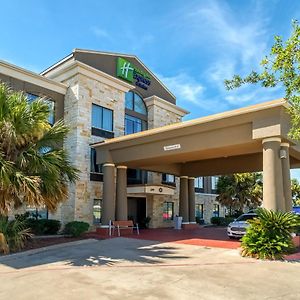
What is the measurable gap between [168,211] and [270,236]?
17675mm

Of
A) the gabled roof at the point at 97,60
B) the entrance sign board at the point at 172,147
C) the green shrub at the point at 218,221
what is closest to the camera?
the entrance sign board at the point at 172,147

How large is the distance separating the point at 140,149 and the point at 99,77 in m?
7.60

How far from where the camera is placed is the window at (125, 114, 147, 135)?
90.9 feet

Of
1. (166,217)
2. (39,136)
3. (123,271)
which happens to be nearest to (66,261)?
(123,271)

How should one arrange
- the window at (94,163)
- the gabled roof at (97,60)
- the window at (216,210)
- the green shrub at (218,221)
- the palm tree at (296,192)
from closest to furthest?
1. the window at (94,163)
2. the gabled roof at (97,60)
3. the green shrub at (218,221)
4. the window at (216,210)
5. the palm tree at (296,192)

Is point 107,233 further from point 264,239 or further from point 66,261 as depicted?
point 264,239

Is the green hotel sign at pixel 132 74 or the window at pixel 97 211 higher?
the green hotel sign at pixel 132 74

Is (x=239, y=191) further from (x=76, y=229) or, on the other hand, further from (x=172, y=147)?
(x=76, y=229)

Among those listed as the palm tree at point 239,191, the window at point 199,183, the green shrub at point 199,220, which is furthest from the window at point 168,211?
the palm tree at point 239,191

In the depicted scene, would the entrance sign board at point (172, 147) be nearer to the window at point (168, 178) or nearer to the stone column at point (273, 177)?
the stone column at point (273, 177)

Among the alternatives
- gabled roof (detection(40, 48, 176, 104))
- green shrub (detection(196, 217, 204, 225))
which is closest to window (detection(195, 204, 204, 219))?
green shrub (detection(196, 217, 204, 225))

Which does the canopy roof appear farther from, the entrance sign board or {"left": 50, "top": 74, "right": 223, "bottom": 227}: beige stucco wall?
{"left": 50, "top": 74, "right": 223, "bottom": 227}: beige stucco wall

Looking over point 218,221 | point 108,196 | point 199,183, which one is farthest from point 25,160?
point 199,183

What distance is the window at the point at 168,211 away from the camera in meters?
29.4
